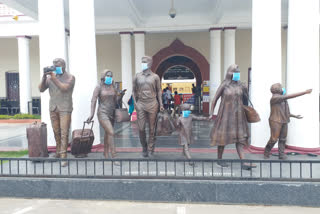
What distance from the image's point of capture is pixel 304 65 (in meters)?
4.97

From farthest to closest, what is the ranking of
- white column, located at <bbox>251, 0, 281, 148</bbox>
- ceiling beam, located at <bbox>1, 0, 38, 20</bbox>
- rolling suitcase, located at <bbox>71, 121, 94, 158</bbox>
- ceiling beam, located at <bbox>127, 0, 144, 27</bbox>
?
ceiling beam, located at <bbox>127, 0, 144, 27</bbox> → ceiling beam, located at <bbox>1, 0, 38, 20</bbox> → white column, located at <bbox>251, 0, 281, 148</bbox> → rolling suitcase, located at <bbox>71, 121, 94, 158</bbox>

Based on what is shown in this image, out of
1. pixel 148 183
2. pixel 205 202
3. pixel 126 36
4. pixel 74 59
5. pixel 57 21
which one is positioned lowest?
pixel 205 202

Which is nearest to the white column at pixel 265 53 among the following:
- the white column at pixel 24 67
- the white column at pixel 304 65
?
the white column at pixel 304 65

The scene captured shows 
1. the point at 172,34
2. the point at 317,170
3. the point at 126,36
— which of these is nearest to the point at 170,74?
the point at 172,34

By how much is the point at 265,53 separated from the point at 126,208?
3.64 m

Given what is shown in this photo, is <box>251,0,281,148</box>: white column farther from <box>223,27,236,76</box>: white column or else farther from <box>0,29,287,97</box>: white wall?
<box>0,29,287,97</box>: white wall

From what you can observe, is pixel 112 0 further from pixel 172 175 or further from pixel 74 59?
pixel 172 175

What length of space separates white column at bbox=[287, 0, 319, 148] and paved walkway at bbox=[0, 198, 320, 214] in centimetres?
213

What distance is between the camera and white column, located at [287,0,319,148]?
4949mm

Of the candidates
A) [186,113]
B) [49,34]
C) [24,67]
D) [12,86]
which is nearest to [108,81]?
[186,113]

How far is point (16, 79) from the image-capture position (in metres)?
15.1

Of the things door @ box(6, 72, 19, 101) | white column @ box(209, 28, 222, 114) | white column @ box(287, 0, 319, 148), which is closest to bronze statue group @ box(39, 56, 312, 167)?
white column @ box(287, 0, 319, 148)

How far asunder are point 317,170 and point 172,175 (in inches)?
89.1

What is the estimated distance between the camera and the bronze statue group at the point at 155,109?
4164 mm
